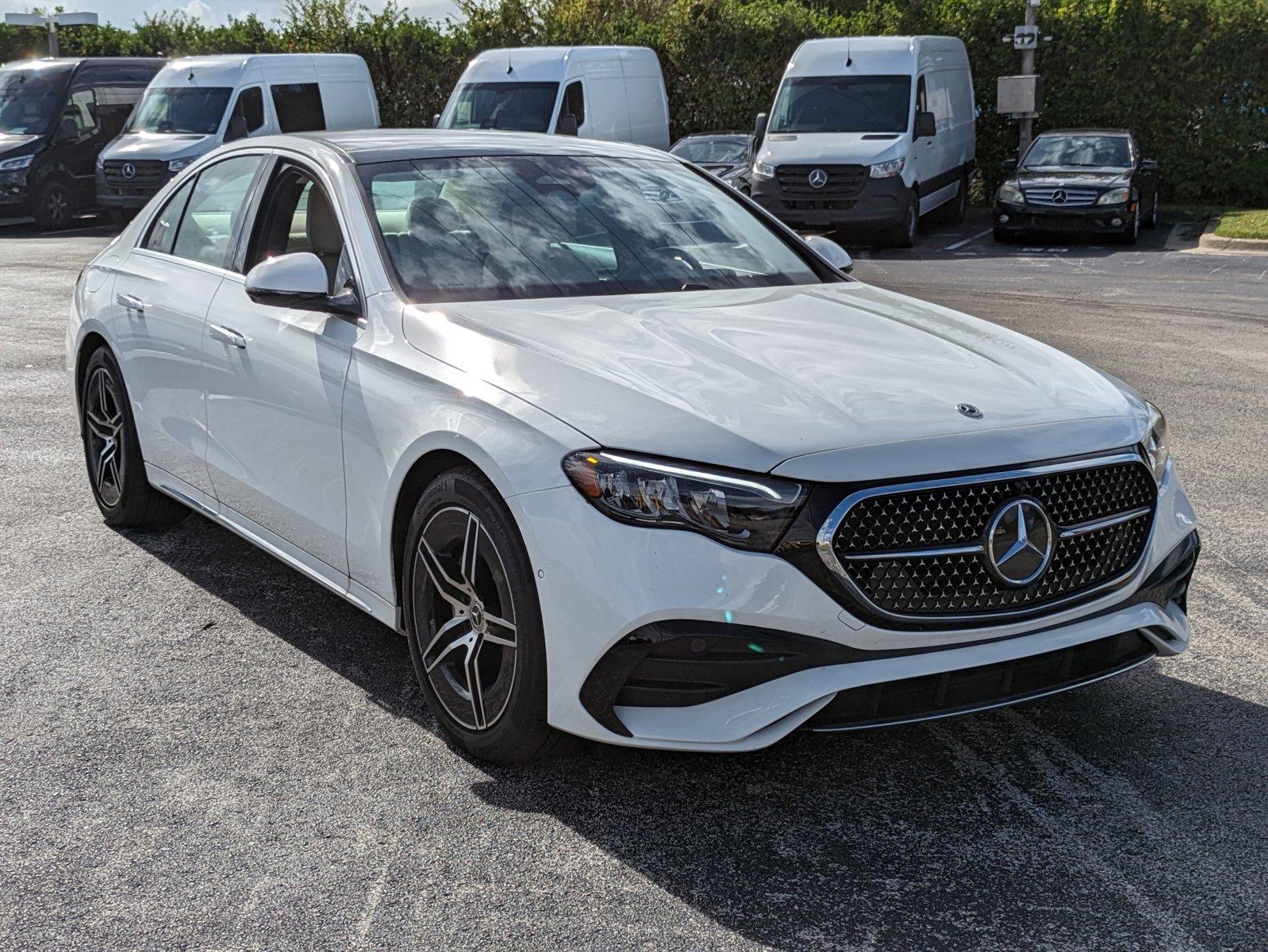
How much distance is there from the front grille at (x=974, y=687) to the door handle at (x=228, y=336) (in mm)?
2471

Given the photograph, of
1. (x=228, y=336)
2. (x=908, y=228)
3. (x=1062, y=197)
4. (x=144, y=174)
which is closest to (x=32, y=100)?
(x=144, y=174)

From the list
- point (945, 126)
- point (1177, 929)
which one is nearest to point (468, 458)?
point (1177, 929)

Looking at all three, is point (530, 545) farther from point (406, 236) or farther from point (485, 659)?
point (406, 236)

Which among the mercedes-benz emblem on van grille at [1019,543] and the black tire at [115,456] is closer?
the mercedes-benz emblem on van grille at [1019,543]

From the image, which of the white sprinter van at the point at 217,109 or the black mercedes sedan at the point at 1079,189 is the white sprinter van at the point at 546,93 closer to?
the white sprinter van at the point at 217,109

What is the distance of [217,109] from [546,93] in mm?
5122

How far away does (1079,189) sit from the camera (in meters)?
20.2

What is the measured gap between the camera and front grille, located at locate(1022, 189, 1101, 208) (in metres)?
20.1

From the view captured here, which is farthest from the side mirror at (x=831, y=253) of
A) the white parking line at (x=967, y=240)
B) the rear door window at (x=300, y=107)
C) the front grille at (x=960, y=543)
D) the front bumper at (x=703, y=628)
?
the rear door window at (x=300, y=107)

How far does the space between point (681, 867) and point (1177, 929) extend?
1059 mm

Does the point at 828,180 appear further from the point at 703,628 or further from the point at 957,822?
the point at 703,628

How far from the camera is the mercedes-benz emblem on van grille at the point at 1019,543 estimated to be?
3449mm

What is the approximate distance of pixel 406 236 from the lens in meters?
4.56

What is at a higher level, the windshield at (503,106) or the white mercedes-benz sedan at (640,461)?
the white mercedes-benz sedan at (640,461)
